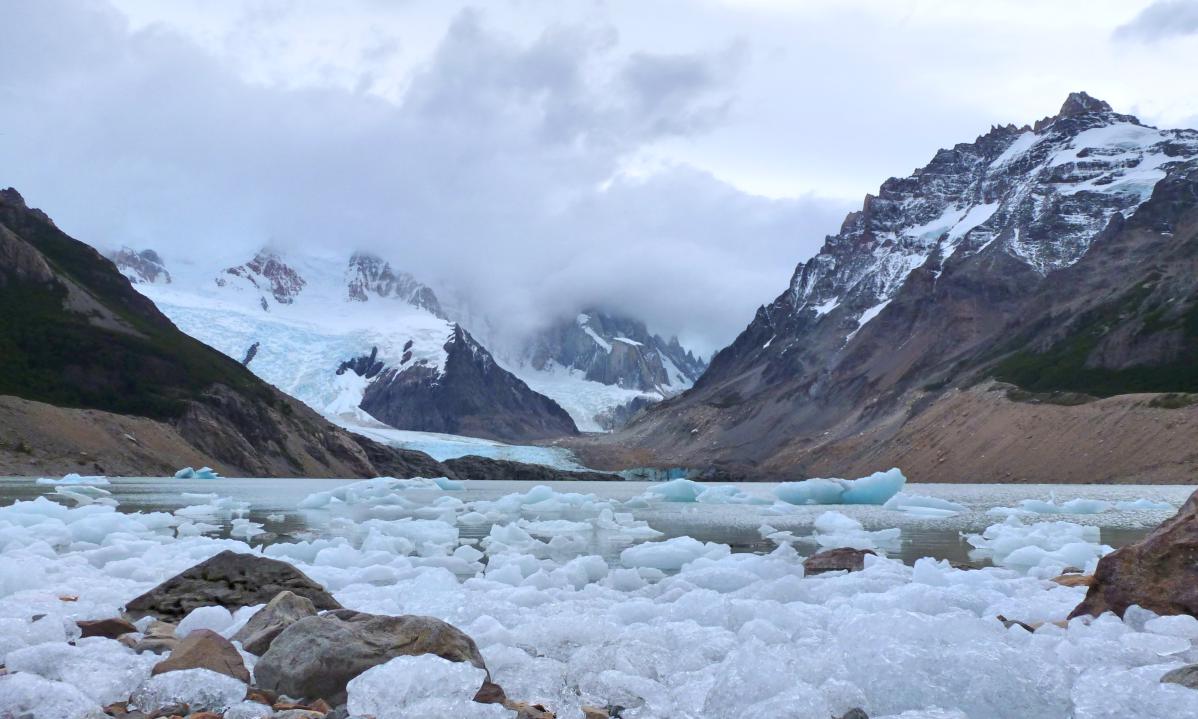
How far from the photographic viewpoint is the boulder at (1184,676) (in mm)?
6238

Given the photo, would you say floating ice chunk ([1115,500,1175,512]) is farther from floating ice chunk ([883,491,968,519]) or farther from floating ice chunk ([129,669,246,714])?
floating ice chunk ([129,669,246,714])

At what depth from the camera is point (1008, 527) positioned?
22516mm

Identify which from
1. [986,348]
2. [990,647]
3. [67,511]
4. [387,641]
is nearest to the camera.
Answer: [990,647]

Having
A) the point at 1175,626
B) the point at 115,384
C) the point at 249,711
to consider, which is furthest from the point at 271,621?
the point at 115,384

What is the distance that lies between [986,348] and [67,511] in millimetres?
143237

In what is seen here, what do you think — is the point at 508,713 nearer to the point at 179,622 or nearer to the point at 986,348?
the point at 179,622

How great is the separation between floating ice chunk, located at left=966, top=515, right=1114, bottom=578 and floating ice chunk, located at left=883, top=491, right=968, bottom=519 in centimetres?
1078

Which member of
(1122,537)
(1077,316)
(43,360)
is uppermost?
(1077,316)

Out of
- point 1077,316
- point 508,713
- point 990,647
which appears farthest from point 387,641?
point 1077,316

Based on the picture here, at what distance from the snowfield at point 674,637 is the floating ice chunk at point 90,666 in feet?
0.05

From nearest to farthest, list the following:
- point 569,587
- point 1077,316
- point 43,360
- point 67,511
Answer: point 569,587, point 67,511, point 43,360, point 1077,316

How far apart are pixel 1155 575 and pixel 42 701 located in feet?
30.0

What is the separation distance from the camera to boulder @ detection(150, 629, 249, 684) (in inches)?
277

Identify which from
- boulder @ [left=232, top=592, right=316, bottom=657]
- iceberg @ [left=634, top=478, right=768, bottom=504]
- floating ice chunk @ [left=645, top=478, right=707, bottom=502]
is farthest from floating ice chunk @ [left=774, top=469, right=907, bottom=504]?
boulder @ [left=232, top=592, right=316, bottom=657]
